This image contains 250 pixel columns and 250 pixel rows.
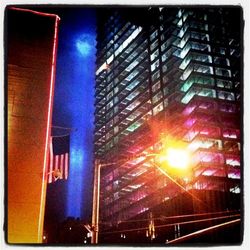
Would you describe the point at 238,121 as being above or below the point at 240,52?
below

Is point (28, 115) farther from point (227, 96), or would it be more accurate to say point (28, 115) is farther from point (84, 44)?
point (227, 96)

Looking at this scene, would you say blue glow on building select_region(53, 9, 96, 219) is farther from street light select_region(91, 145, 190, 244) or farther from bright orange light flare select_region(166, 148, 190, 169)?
bright orange light flare select_region(166, 148, 190, 169)

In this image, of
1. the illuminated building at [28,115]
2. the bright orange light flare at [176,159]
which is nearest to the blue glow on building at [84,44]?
the illuminated building at [28,115]

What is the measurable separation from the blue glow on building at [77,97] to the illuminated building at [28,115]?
0.09 metres

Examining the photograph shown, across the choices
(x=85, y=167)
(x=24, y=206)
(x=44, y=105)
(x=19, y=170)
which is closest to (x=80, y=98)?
(x=44, y=105)

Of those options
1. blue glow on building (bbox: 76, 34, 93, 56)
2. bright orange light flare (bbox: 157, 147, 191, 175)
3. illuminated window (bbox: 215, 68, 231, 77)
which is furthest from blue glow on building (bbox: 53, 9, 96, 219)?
illuminated window (bbox: 215, 68, 231, 77)

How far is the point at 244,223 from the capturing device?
2.94 meters

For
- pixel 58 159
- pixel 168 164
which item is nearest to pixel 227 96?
pixel 168 164

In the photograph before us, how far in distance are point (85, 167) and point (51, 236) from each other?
25.4 inches

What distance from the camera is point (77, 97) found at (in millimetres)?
3410

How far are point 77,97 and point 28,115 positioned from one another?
48 centimetres

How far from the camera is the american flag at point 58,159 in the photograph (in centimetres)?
330

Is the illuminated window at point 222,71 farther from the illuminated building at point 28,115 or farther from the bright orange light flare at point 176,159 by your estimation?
the illuminated building at point 28,115

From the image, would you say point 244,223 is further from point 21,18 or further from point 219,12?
point 21,18
